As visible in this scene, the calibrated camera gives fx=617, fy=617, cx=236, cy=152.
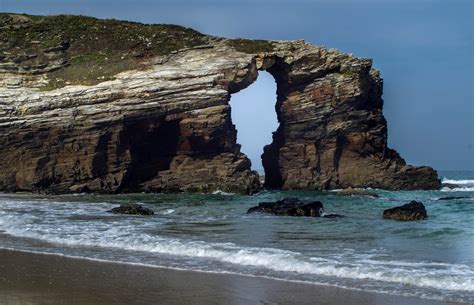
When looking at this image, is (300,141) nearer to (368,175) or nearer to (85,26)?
(368,175)

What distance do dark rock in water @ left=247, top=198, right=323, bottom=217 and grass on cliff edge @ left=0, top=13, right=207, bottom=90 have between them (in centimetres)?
2257

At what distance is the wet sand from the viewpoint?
26.9 feet

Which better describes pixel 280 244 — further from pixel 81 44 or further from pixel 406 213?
pixel 81 44

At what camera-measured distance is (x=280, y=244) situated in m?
14.6

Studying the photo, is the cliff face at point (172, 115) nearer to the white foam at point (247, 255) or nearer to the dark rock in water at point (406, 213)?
the dark rock in water at point (406, 213)

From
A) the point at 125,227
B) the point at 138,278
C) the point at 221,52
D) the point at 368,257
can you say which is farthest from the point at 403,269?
the point at 221,52

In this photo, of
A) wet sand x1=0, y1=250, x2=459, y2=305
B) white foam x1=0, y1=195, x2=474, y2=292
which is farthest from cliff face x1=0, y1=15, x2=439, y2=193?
wet sand x1=0, y1=250, x2=459, y2=305

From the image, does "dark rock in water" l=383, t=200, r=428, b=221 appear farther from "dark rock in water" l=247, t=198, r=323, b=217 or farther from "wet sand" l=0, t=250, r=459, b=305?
"wet sand" l=0, t=250, r=459, b=305

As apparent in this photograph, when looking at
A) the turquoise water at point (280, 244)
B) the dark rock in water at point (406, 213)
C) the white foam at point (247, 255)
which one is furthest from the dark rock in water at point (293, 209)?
the white foam at point (247, 255)

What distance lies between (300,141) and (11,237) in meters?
36.0

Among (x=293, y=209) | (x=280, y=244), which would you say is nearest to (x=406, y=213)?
(x=293, y=209)

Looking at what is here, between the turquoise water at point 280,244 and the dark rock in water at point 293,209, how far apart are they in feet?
3.46

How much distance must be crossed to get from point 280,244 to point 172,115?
95.2ft

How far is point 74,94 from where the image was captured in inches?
1636
